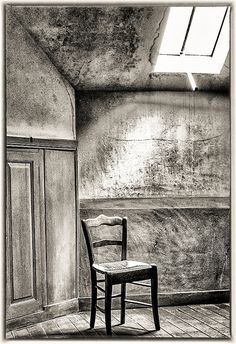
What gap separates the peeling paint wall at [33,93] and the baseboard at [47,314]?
136 cm

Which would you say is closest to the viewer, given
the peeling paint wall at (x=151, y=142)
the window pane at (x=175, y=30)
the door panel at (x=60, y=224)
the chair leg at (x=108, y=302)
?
the chair leg at (x=108, y=302)

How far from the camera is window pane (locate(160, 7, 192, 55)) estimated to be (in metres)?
3.89

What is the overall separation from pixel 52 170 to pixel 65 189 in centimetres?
21

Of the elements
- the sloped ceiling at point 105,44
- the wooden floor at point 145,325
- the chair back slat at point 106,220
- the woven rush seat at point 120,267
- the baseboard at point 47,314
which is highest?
the sloped ceiling at point 105,44

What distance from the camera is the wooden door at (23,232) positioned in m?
3.72

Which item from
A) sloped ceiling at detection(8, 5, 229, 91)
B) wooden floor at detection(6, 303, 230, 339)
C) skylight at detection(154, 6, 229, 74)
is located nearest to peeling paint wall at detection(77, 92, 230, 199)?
sloped ceiling at detection(8, 5, 229, 91)

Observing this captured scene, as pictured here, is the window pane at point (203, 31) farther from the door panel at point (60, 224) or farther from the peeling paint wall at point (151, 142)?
the door panel at point (60, 224)

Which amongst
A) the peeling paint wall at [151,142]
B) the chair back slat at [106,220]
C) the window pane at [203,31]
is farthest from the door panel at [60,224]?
the window pane at [203,31]

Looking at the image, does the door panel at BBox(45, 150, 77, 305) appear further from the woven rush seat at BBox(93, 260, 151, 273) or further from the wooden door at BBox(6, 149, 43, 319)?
the woven rush seat at BBox(93, 260, 151, 273)

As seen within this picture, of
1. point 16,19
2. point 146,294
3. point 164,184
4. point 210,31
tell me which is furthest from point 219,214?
point 16,19

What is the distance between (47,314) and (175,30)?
2464mm

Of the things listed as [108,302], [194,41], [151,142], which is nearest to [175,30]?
[194,41]

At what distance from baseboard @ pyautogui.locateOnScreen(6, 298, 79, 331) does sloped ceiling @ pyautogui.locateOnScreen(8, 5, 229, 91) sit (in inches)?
70.8

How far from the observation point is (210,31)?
4.06m
